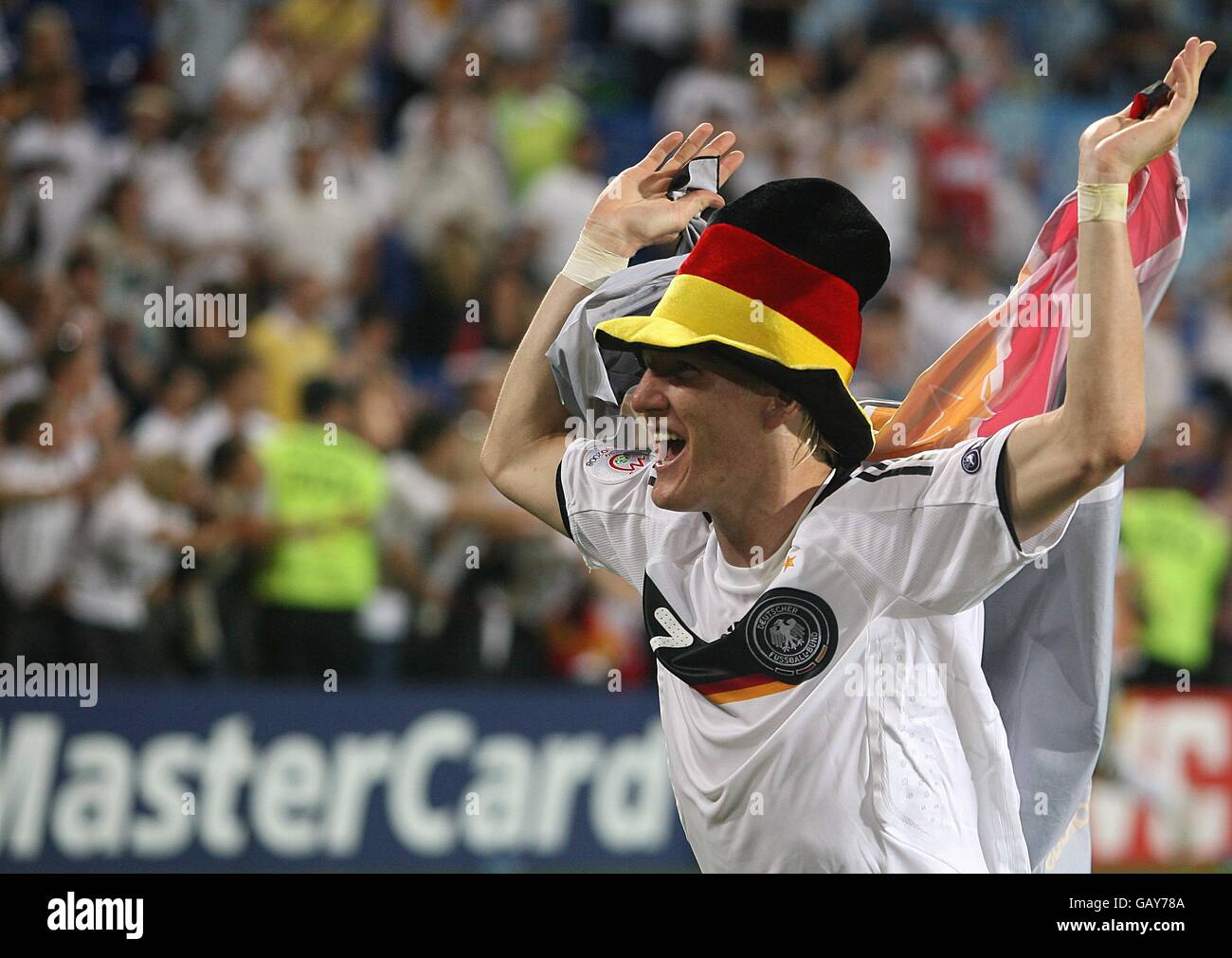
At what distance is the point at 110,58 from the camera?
852 cm

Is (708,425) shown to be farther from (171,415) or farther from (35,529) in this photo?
(171,415)

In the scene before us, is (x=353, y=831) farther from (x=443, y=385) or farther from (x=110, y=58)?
(x=110, y=58)

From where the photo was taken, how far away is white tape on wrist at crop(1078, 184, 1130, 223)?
7.32 ft

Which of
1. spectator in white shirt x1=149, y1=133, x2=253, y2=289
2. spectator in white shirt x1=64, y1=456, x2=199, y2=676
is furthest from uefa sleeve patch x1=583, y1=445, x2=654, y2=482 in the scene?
spectator in white shirt x1=149, y1=133, x2=253, y2=289

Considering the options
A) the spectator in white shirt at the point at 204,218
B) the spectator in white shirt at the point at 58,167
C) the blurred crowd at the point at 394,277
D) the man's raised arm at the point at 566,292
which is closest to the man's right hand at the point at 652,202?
the man's raised arm at the point at 566,292

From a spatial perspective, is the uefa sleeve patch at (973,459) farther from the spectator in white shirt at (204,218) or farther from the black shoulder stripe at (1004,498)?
the spectator in white shirt at (204,218)

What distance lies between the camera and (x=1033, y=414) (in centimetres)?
286

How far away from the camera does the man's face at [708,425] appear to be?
2568 millimetres

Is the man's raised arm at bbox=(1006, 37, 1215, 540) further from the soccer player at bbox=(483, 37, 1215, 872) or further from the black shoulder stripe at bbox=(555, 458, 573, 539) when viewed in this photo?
the black shoulder stripe at bbox=(555, 458, 573, 539)

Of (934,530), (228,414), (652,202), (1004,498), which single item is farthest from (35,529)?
(1004,498)

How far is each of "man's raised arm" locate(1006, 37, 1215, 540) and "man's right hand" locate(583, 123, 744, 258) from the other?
0.74 metres

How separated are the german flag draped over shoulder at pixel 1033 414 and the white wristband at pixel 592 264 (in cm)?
2

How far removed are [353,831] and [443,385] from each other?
191 centimetres
